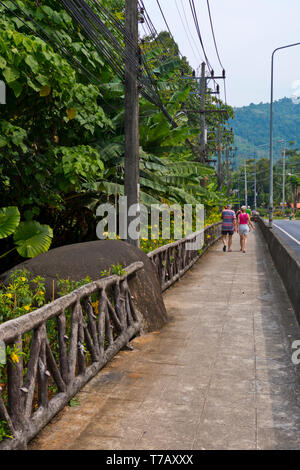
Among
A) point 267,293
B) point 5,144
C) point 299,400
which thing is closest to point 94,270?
point 299,400

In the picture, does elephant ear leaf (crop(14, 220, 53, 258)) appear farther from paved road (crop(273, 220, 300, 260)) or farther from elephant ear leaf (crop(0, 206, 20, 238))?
paved road (crop(273, 220, 300, 260))

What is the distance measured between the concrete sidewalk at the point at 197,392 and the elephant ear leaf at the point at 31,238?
3217 millimetres

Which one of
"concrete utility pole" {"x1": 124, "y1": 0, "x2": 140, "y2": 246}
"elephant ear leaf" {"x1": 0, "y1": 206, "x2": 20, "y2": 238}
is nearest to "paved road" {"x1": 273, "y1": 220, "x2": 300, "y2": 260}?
"concrete utility pole" {"x1": 124, "y1": 0, "x2": 140, "y2": 246}

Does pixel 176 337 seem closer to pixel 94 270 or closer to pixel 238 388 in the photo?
pixel 94 270

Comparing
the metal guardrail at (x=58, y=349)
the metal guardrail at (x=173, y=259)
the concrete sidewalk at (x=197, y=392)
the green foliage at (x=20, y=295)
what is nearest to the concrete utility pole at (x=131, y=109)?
the metal guardrail at (x=173, y=259)

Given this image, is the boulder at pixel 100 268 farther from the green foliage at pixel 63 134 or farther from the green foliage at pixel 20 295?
the green foliage at pixel 63 134

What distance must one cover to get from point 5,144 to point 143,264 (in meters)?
3.55

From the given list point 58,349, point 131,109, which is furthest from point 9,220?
point 58,349

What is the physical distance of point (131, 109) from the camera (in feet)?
34.6

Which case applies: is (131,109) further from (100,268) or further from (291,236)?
(291,236)

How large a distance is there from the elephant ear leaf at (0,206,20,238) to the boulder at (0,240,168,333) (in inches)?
88.0

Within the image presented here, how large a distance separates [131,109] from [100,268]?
4606mm

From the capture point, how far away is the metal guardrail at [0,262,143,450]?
3967 millimetres

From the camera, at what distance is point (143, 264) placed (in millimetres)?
8297
